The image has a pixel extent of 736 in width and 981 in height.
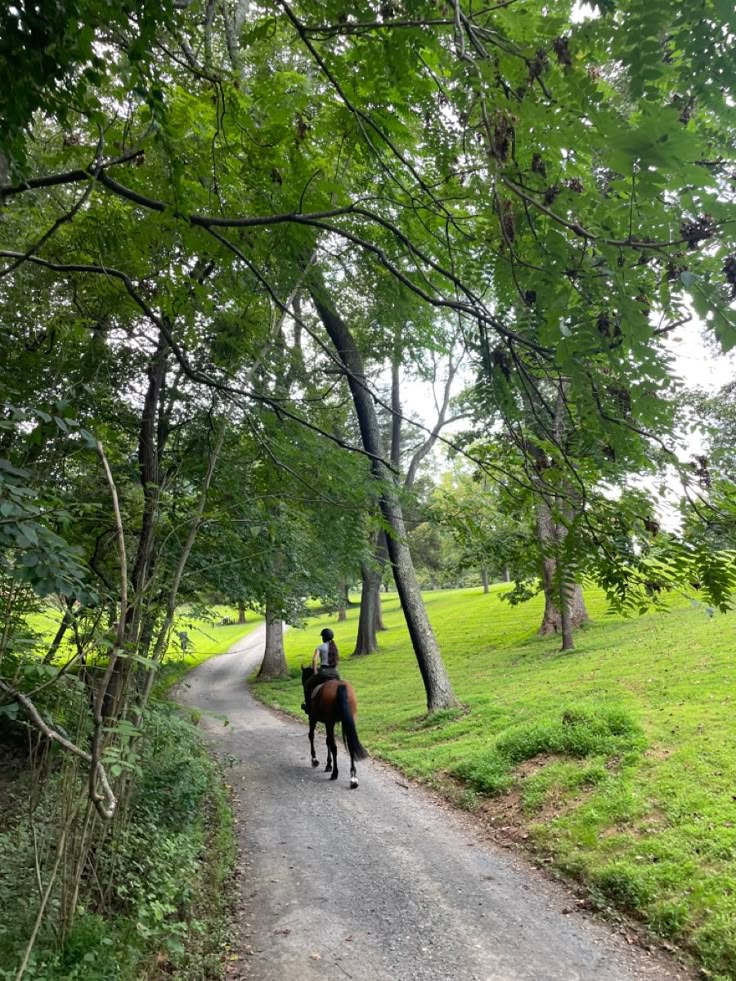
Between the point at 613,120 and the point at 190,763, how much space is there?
243 inches

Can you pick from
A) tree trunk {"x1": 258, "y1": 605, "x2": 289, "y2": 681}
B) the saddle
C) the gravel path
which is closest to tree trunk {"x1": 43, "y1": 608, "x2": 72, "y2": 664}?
the gravel path

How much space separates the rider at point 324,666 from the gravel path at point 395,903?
1475mm

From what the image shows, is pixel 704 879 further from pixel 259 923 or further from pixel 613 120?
pixel 613 120

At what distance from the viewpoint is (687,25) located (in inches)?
71.7

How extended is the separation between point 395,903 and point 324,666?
4.37 m

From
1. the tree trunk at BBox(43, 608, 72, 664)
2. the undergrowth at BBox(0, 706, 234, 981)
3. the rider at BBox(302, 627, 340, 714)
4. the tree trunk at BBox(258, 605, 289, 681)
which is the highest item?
the tree trunk at BBox(43, 608, 72, 664)

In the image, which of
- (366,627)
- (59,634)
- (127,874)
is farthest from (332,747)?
(366,627)

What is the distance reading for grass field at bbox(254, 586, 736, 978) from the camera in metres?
4.43

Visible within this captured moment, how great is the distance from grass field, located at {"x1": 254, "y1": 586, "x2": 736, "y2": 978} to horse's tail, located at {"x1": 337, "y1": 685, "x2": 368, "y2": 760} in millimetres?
971

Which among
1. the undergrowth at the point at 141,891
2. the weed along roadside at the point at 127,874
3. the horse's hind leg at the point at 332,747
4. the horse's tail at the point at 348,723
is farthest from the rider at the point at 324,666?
the undergrowth at the point at 141,891

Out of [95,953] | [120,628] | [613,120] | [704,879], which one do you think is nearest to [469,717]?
[704,879]

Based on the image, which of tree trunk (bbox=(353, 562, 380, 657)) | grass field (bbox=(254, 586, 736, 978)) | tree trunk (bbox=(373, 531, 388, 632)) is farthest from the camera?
tree trunk (bbox=(353, 562, 380, 657))

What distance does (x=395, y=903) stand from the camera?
4.73 m

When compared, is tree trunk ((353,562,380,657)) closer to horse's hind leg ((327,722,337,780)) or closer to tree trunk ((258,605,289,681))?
tree trunk ((258,605,289,681))
